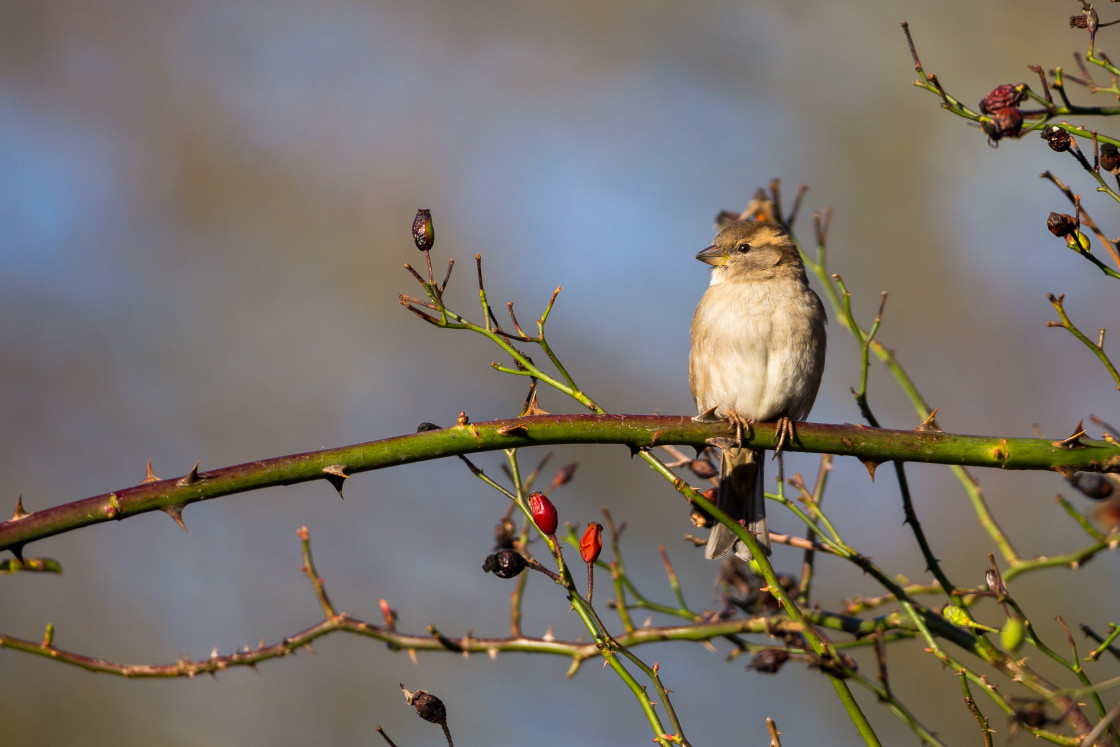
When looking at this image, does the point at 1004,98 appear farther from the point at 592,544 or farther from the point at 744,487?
→ the point at 744,487

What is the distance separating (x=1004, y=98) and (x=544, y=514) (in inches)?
56.6

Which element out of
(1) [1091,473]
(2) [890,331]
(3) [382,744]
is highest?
(2) [890,331]

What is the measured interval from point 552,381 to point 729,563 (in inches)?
48.1

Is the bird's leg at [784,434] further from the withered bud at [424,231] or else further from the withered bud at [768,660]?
the withered bud at [424,231]

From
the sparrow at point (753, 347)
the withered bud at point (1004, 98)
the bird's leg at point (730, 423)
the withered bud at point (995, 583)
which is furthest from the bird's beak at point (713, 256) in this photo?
the withered bud at point (995, 583)

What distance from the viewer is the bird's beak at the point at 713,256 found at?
16.1 feet

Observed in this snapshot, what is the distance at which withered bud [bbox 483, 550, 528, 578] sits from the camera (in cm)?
258

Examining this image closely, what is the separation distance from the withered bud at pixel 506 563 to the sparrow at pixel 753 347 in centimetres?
156

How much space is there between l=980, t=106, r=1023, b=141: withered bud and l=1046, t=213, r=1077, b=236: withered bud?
0.35 metres

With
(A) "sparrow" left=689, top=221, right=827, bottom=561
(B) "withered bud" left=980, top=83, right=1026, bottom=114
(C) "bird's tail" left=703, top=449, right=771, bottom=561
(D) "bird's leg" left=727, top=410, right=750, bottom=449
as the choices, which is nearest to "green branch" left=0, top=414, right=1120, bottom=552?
(D) "bird's leg" left=727, top=410, right=750, bottom=449

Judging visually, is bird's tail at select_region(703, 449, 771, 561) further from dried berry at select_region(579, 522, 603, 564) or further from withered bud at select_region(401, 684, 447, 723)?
withered bud at select_region(401, 684, 447, 723)

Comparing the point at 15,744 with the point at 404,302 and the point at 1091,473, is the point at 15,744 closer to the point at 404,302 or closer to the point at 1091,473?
the point at 404,302

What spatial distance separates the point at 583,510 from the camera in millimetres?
7930

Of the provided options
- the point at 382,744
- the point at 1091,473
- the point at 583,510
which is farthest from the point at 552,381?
the point at 583,510
